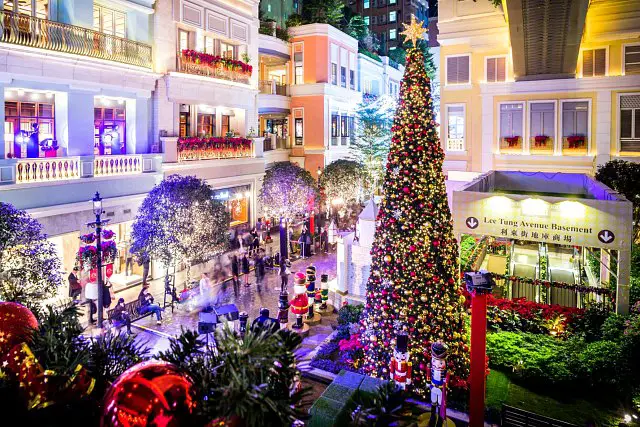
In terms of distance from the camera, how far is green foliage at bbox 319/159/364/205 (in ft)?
97.7

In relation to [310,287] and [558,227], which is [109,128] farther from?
[558,227]

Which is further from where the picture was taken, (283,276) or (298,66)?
(298,66)

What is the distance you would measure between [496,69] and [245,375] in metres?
23.6

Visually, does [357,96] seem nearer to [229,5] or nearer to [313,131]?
[313,131]

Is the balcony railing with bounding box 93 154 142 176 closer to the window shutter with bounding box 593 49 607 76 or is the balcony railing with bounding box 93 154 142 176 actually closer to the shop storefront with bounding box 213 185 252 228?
the shop storefront with bounding box 213 185 252 228

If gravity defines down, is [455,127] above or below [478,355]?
Result: above

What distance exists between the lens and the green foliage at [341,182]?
29.8 metres

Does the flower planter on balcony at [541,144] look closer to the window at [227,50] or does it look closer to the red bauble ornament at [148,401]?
the window at [227,50]

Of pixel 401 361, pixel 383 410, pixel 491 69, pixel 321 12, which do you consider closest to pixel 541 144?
pixel 491 69

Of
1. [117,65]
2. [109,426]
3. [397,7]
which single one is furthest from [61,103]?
[397,7]

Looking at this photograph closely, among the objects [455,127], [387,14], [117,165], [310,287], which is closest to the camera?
[310,287]

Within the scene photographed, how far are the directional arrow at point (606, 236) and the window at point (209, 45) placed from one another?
64.3 feet

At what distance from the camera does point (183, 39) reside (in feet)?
73.0

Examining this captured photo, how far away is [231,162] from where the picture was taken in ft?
79.0
